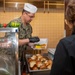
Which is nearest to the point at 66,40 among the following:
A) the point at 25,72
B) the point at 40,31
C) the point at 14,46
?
the point at 14,46

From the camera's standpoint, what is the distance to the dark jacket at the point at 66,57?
0.67 meters

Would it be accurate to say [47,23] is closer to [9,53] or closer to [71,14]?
[9,53]

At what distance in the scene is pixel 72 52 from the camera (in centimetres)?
67

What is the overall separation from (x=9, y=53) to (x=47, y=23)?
5.44 feet

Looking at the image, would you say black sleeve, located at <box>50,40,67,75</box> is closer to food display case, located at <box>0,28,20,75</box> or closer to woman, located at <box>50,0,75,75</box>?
Answer: woman, located at <box>50,0,75,75</box>

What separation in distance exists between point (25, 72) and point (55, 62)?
77cm

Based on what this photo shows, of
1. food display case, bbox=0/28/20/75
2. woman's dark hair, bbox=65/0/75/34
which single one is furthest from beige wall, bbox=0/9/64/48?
woman's dark hair, bbox=65/0/75/34

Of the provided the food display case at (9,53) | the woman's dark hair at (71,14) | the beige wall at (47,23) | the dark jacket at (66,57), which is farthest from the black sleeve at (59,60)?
the beige wall at (47,23)

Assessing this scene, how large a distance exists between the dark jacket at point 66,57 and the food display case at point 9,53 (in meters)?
0.48

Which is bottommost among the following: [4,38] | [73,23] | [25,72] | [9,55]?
[25,72]

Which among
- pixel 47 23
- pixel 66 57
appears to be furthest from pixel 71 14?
pixel 47 23

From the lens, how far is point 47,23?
9.04 feet

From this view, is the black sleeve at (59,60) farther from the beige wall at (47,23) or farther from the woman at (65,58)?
the beige wall at (47,23)

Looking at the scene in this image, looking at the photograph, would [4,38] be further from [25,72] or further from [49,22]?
[49,22]
